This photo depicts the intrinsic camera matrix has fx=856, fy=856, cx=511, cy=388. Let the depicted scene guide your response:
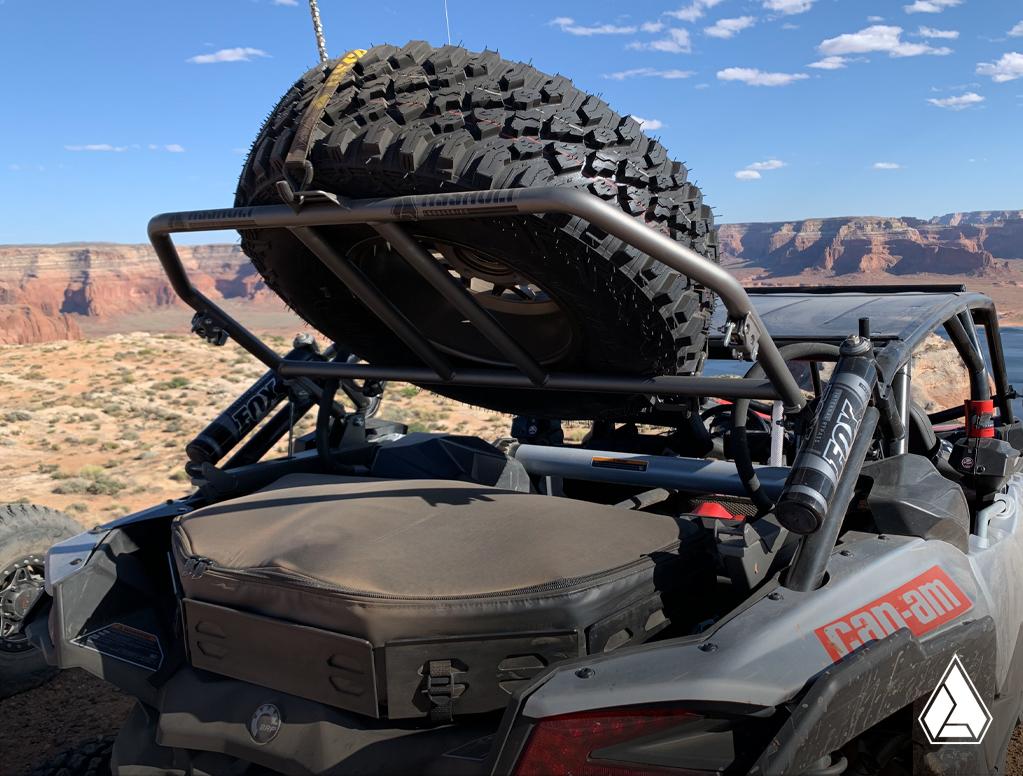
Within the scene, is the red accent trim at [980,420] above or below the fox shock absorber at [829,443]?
below

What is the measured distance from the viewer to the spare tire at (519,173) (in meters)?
2.07

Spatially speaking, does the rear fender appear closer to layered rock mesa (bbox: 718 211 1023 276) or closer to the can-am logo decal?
the can-am logo decal

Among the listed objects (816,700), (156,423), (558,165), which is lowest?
(156,423)

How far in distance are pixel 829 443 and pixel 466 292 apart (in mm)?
1015

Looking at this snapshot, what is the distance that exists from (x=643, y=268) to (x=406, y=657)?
1.11 metres

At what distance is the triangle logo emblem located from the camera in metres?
2.09

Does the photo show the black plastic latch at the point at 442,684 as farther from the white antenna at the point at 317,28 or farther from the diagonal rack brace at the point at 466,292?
the white antenna at the point at 317,28

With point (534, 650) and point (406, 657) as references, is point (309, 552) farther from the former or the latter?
point (534, 650)

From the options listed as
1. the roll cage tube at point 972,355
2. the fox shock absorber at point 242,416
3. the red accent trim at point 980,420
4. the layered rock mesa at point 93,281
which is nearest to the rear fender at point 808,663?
the red accent trim at point 980,420

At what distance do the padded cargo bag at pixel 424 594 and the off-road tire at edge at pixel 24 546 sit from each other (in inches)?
82.9

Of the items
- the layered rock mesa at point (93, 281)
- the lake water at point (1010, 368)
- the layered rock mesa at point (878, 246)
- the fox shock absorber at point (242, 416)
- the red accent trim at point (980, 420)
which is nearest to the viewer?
the red accent trim at point (980, 420)

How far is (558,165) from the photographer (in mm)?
2053

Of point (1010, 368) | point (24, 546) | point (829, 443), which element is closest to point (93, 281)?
point (1010, 368)

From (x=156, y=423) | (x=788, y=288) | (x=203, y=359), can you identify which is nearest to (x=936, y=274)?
(x=203, y=359)
